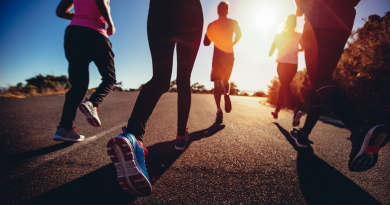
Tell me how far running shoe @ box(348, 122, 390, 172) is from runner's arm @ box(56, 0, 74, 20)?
129 inches

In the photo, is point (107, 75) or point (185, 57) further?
point (107, 75)

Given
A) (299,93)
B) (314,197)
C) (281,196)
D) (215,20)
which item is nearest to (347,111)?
(314,197)

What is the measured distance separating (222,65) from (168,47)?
2.18m

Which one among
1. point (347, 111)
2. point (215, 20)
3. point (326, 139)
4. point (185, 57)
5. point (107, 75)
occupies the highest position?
point (215, 20)

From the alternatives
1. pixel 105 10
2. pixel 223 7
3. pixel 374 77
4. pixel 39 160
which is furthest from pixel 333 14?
pixel 374 77

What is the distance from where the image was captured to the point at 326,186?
95 centimetres

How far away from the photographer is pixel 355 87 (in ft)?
11.4

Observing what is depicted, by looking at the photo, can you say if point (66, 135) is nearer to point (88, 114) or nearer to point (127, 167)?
point (88, 114)

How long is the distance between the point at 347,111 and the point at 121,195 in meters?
1.75

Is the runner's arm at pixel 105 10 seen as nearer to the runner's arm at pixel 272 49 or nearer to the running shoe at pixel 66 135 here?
the running shoe at pixel 66 135

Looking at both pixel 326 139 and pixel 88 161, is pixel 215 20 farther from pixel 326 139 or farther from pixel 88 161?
pixel 88 161

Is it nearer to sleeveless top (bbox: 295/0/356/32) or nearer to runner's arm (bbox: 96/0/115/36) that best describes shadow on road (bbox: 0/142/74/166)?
runner's arm (bbox: 96/0/115/36)

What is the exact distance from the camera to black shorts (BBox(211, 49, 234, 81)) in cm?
311

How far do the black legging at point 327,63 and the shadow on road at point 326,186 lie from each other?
433mm
